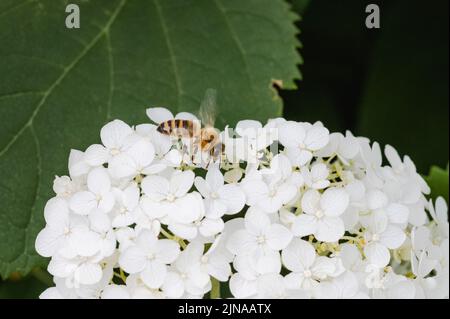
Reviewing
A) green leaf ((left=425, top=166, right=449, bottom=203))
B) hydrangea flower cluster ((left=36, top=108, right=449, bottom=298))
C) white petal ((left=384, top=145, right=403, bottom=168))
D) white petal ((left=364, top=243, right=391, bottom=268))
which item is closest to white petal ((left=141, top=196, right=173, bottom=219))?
hydrangea flower cluster ((left=36, top=108, right=449, bottom=298))

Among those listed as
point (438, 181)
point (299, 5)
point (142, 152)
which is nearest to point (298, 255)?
point (142, 152)

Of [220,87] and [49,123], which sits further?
[220,87]

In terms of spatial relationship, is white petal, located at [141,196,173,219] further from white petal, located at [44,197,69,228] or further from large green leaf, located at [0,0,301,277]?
large green leaf, located at [0,0,301,277]

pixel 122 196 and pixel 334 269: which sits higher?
pixel 122 196
